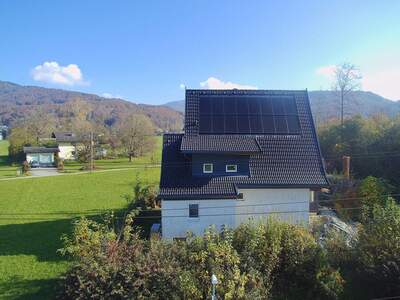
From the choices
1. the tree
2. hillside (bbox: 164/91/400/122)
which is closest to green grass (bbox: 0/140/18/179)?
the tree

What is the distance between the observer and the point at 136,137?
66438 millimetres

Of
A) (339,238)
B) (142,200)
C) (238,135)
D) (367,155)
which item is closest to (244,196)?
(238,135)

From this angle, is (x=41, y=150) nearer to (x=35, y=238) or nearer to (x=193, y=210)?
(x=35, y=238)

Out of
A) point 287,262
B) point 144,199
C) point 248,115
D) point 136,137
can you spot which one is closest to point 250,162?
point 248,115

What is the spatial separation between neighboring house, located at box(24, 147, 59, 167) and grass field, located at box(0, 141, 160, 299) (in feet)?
54.4

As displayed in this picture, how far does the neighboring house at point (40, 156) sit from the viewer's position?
63.2 metres

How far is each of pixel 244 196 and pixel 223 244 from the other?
5426mm

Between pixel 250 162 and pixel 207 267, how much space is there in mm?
7583

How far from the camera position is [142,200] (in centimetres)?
2573

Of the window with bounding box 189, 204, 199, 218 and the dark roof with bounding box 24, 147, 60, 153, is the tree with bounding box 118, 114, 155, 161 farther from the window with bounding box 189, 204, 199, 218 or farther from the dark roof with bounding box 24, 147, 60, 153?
the window with bounding box 189, 204, 199, 218

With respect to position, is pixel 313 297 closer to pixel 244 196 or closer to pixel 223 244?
pixel 223 244

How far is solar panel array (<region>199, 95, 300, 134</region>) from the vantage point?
2055cm

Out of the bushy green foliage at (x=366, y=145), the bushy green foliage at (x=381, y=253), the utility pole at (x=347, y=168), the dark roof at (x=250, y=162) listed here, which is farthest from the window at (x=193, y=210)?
the bushy green foliage at (x=366, y=145)

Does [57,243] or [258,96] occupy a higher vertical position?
[258,96]
